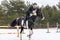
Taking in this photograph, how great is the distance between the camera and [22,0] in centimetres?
3644

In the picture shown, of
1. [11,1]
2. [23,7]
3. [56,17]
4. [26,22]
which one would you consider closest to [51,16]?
[56,17]

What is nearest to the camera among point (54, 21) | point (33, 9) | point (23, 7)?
point (33, 9)

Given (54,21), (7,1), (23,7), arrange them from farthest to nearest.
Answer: (7,1) < (23,7) < (54,21)

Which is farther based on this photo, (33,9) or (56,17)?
(56,17)

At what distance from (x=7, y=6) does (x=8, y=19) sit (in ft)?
15.9

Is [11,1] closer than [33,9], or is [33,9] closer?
[33,9]

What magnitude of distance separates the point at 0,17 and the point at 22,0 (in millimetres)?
4975

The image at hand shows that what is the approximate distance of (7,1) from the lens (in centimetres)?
3762

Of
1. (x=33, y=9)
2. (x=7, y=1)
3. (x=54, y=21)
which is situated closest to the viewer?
(x=33, y=9)

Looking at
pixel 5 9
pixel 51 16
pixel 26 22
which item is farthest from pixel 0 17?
pixel 26 22

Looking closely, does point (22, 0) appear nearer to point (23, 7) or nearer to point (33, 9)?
point (23, 7)

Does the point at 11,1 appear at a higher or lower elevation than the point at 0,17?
higher

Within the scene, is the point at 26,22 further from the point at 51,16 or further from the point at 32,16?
the point at 51,16

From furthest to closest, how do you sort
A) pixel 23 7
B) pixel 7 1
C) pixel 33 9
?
1. pixel 7 1
2. pixel 23 7
3. pixel 33 9
